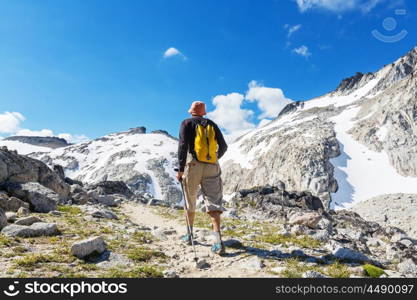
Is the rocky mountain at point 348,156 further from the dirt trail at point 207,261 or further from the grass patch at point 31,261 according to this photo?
the grass patch at point 31,261

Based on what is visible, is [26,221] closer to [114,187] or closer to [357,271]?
[357,271]

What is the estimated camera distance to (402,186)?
11112 cm

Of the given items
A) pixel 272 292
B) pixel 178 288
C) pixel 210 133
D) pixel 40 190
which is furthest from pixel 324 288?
pixel 40 190

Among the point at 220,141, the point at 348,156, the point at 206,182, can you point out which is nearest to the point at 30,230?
the point at 206,182

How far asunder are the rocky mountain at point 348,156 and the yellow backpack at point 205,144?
9210 centimetres

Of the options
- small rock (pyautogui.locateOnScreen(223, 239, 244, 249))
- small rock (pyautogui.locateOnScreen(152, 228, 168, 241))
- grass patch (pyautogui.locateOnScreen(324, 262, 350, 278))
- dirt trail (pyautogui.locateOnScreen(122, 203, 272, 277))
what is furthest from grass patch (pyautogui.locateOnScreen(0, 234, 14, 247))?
grass patch (pyautogui.locateOnScreen(324, 262, 350, 278))

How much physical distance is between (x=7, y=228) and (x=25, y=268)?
3409mm

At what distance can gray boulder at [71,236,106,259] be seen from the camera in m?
7.66

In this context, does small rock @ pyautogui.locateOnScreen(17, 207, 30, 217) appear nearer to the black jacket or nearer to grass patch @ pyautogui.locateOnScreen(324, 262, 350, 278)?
the black jacket

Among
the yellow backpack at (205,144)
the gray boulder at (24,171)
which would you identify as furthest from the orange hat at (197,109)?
the gray boulder at (24,171)

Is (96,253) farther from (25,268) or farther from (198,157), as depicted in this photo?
(198,157)

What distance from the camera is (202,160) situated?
928cm

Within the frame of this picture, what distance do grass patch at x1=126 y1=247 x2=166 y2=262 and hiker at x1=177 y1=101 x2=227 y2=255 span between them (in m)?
1.29

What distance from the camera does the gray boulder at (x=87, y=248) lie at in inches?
301
